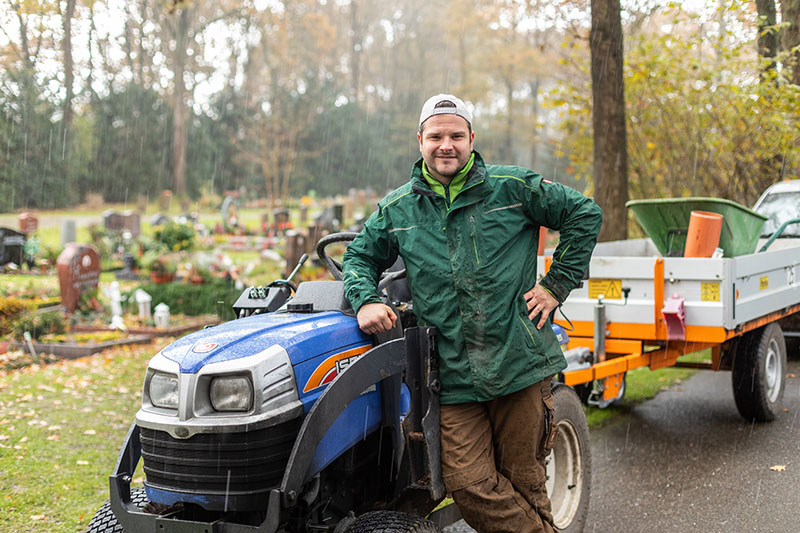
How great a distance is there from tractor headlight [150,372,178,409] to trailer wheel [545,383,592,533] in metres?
2.06

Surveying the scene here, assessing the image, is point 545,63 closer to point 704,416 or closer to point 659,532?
point 704,416

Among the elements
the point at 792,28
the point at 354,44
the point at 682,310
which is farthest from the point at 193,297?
the point at 354,44

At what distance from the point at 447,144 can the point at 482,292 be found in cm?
59

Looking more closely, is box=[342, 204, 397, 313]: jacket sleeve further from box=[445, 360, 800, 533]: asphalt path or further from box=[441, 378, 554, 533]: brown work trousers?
box=[445, 360, 800, 533]: asphalt path

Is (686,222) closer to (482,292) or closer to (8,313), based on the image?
(482,292)

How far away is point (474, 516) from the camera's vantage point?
2.95 metres

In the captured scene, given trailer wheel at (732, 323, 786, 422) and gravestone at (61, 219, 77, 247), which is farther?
gravestone at (61, 219, 77, 247)

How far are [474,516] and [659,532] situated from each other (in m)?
1.83

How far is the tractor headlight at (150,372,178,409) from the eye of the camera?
253cm

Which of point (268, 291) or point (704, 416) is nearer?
point (268, 291)

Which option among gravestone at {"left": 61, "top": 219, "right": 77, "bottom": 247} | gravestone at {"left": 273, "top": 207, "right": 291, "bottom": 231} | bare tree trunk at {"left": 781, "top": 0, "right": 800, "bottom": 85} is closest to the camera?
bare tree trunk at {"left": 781, "top": 0, "right": 800, "bottom": 85}

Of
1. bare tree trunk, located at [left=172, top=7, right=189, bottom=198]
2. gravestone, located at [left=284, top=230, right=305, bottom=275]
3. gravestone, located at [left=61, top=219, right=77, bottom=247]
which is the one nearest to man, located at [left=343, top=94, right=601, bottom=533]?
gravestone, located at [left=284, top=230, right=305, bottom=275]

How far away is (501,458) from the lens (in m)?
3.05

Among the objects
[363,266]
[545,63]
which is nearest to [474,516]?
[363,266]
